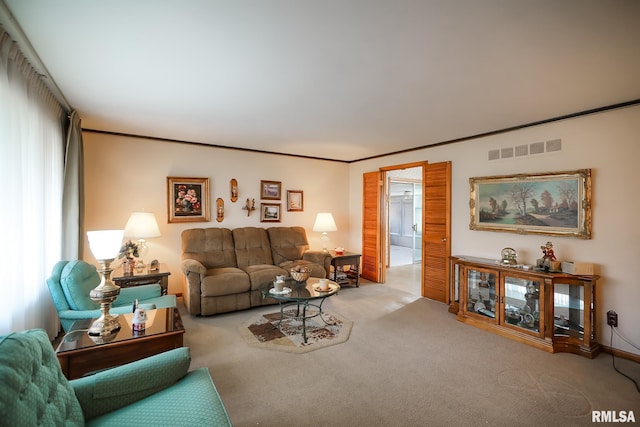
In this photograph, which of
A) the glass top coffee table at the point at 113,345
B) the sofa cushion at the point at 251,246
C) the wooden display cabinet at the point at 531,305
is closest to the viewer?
the glass top coffee table at the point at 113,345

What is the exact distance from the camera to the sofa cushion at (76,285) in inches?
94.2

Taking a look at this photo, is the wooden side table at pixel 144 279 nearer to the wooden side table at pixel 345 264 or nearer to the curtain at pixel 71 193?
the curtain at pixel 71 193

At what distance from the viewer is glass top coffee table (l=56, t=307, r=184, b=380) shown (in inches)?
69.6

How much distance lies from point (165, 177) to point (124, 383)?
11.8 feet

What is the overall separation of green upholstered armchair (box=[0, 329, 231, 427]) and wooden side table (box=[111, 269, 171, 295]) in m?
2.18

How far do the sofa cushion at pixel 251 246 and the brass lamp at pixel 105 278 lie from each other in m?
2.53

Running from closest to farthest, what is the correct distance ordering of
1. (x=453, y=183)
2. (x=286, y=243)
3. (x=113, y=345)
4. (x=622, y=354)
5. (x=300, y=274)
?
1. (x=113, y=345)
2. (x=622, y=354)
3. (x=300, y=274)
4. (x=453, y=183)
5. (x=286, y=243)

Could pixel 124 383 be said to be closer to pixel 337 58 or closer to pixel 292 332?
pixel 292 332

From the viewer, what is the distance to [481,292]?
3639 mm

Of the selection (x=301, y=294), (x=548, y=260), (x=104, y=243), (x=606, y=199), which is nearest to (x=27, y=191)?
(x=104, y=243)

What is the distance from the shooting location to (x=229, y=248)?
4645mm

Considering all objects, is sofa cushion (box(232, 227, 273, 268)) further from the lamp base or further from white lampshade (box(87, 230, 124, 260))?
white lampshade (box(87, 230, 124, 260))

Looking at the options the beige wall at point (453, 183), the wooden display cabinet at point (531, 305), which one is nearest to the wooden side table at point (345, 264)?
the beige wall at point (453, 183)

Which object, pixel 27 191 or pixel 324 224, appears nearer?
pixel 27 191
